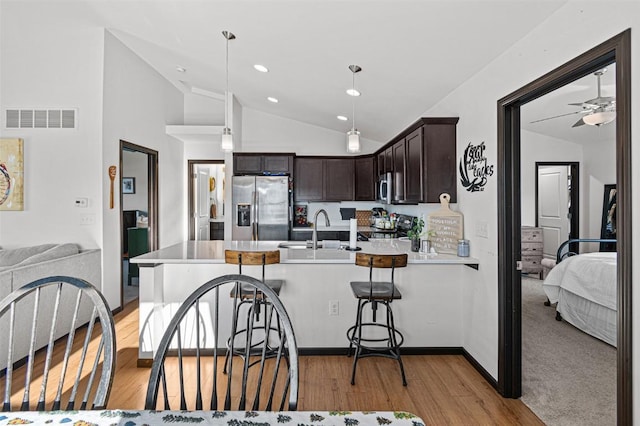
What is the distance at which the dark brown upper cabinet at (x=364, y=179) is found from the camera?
6.07 meters

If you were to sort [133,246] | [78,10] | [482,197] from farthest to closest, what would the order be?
[133,246]
[78,10]
[482,197]

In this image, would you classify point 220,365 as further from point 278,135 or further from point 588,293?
point 278,135

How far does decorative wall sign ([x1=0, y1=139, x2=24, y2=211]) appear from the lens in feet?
12.6

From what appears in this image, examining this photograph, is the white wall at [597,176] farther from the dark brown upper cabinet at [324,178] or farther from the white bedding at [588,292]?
the dark brown upper cabinet at [324,178]

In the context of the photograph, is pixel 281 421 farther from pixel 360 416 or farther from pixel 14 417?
pixel 14 417

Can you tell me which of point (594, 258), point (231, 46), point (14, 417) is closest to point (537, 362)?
point (594, 258)

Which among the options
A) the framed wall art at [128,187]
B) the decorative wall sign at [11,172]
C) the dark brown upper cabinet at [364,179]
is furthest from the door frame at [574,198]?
the framed wall art at [128,187]

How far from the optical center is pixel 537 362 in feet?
9.54

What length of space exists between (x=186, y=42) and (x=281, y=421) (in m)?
3.92

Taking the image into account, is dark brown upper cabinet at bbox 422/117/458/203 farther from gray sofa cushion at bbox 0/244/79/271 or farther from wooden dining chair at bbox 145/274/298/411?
gray sofa cushion at bbox 0/244/79/271

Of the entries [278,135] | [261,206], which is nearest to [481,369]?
[261,206]

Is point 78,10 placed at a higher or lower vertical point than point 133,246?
higher

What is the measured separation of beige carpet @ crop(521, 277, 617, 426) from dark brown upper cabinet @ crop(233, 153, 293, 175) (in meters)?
4.10

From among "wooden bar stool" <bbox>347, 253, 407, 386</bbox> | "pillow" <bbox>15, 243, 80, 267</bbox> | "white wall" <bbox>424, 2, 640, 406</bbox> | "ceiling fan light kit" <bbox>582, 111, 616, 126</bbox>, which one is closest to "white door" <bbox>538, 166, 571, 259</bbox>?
"ceiling fan light kit" <bbox>582, 111, 616, 126</bbox>
